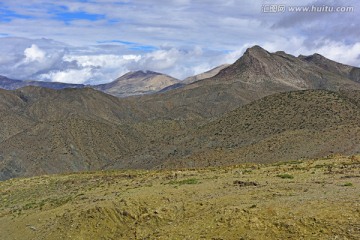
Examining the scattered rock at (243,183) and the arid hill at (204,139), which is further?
the arid hill at (204,139)

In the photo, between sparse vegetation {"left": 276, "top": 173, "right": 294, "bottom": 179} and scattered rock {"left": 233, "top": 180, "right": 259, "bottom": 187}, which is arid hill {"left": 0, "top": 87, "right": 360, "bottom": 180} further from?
scattered rock {"left": 233, "top": 180, "right": 259, "bottom": 187}

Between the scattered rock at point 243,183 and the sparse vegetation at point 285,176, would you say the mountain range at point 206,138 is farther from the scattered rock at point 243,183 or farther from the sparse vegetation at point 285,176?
the scattered rock at point 243,183

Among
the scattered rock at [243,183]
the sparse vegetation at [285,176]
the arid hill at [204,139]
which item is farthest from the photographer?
the arid hill at [204,139]

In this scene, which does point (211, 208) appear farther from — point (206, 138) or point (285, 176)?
point (206, 138)

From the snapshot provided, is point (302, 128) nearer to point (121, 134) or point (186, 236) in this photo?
point (186, 236)

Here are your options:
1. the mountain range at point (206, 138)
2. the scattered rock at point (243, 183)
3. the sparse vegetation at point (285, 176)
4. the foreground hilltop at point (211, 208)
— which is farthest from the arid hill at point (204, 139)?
the scattered rock at point (243, 183)

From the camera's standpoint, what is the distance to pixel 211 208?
18719mm

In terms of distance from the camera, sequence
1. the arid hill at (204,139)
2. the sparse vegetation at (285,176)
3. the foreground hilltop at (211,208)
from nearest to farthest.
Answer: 1. the foreground hilltop at (211,208)
2. the sparse vegetation at (285,176)
3. the arid hill at (204,139)

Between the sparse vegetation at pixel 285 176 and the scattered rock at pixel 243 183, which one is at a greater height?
the sparse vegetation at pixel 285 176

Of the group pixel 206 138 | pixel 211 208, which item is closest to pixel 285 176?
pixel 211 208

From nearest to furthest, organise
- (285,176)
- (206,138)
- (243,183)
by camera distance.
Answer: (243,183) < (285,176) < (206,138)

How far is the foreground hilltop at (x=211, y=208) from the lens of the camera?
15.5m

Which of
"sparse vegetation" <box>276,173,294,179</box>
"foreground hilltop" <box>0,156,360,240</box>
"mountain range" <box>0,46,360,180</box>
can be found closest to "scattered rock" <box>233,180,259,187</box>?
"foreground hilltop" <box>0,156,360,240</box>

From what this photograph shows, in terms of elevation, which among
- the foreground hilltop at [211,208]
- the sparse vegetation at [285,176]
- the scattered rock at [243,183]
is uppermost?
the sparse vegetation at [285,176]
